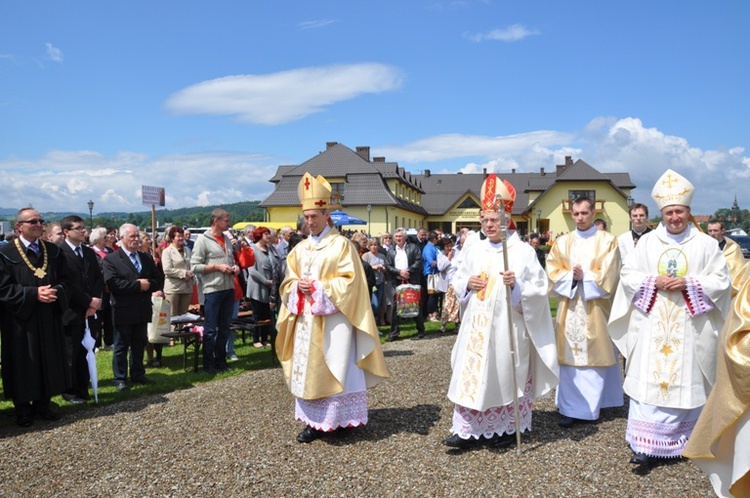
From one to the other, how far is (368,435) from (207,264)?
3.92 m

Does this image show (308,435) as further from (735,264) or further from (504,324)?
(735,264)

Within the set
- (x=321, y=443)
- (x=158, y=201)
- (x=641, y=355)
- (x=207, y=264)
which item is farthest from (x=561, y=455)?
(x=158, y=201)

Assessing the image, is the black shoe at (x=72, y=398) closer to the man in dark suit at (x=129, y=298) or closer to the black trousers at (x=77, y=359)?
the black trousers at (x=77, y=359)

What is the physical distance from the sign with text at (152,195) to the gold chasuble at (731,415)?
42.9 ft

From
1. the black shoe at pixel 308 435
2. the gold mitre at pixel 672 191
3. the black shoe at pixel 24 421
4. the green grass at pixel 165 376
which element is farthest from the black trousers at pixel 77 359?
the gold mitre at pixel 672 191

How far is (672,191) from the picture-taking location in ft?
17.0

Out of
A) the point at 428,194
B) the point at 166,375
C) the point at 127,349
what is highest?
the point at 428,194

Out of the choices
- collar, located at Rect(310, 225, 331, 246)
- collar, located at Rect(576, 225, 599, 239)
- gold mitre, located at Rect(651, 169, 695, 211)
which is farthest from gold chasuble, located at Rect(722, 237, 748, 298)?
collar, located at Rect(310, 225, 331, 246)

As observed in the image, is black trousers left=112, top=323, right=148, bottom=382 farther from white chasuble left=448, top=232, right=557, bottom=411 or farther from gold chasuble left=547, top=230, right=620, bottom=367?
gold chasuble left=547, top=230, right=620, bottom=367

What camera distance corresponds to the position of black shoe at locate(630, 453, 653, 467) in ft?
15.7

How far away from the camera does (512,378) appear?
5.24 m

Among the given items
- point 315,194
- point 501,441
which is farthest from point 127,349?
point 501,441

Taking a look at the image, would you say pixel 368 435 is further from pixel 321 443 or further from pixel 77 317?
pixel 77 317

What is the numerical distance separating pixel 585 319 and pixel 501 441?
5.47 ft
